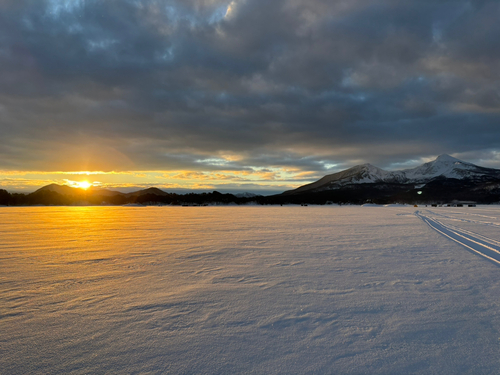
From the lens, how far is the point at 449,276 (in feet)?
21.9

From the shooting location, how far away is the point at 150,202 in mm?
139625

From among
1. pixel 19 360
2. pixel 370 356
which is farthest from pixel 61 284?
pixel 370 356

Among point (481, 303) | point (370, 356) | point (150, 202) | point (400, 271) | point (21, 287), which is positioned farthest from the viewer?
point (150, 202)

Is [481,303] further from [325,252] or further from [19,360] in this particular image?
[19,360]

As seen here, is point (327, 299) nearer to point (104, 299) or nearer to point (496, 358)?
point (496, 358)

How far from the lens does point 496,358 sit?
10.9ft

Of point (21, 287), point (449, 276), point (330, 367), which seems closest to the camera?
point (330, 367)

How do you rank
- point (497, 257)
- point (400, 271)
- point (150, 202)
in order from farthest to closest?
point (150, 202) → point (497, 257) → point (400, 271)

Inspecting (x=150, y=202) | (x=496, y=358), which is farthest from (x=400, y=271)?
(x=150, y=202)

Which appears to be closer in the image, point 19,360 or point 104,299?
point 19,360

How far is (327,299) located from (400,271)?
3106 mm

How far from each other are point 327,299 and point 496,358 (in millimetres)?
2350

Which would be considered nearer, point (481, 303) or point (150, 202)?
point (481, 303)

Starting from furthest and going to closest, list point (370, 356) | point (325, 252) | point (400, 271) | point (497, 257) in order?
point (325, 252), point (497, 257), point (400, 271), point (370, 356)
